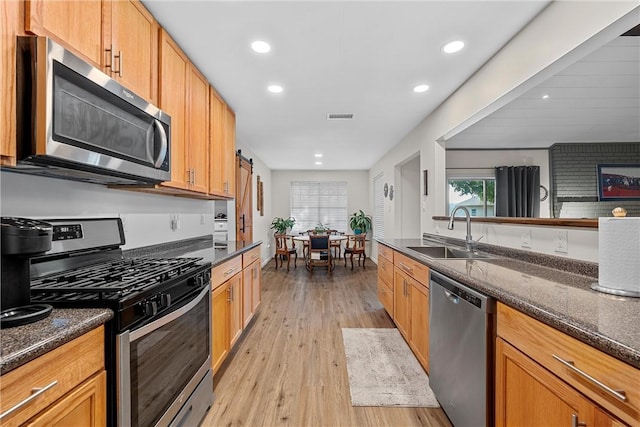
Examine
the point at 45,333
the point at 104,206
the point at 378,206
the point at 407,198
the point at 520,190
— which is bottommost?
the point at 45,333

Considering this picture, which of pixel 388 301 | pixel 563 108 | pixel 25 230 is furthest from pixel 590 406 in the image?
pixel 563 108

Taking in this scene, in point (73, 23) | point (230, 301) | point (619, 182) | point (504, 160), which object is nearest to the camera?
point (73, 23)

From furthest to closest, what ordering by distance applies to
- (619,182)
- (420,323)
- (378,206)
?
(378,206) → (619,182) → (420,323)

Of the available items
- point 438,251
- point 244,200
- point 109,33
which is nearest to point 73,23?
point 109,33

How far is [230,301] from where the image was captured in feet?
7.88

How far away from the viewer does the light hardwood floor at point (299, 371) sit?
183 centimetres

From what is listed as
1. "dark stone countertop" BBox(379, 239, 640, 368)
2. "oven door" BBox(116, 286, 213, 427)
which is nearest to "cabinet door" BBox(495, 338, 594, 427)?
"dark stone countertop" BBox(379, 239, 640, 368)

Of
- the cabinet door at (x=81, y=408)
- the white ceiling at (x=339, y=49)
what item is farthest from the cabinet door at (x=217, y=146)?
the cabinet door at (x=81, y=408)

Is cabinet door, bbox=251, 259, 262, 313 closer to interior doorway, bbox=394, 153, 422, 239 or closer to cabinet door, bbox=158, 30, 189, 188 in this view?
cabinet door, bbox=158, 30, 189, 188

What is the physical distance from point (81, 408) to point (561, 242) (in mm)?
2298

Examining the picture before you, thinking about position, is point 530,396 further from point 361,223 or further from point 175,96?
point 361,223

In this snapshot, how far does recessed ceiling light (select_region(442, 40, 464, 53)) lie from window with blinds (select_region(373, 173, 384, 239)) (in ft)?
14.9

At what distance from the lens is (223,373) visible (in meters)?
2.32

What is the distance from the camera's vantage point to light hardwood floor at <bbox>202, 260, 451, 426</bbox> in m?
1.83
